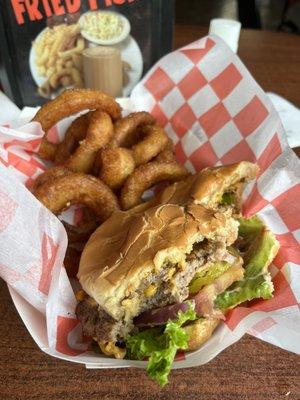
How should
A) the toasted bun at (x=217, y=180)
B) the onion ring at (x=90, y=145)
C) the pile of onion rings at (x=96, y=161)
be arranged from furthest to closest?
the onion ring at (x=90, y=145) → the pile of onion rings at (x=96, y=161) → the toasted bun at (x=217, y=180)

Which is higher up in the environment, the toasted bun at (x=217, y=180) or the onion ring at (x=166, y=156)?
the toasted bun at (x=217, y=180)

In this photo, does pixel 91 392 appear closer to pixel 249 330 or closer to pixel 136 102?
pixel 249 330

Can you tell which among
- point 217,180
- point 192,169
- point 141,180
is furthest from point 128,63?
point 217,180

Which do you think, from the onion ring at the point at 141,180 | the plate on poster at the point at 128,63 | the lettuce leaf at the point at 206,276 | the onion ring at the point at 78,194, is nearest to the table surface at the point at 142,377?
the lettuce leaf at the point at 206,276

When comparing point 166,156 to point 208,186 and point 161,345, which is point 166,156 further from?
point 161,345

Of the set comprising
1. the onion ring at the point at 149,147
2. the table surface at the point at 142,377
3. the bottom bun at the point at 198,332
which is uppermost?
the onion ring at the point at 149,147

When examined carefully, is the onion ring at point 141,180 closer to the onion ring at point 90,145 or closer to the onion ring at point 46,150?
the onion ring at point 90,145

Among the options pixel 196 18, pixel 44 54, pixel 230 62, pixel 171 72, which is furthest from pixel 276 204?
pixel 196 18
